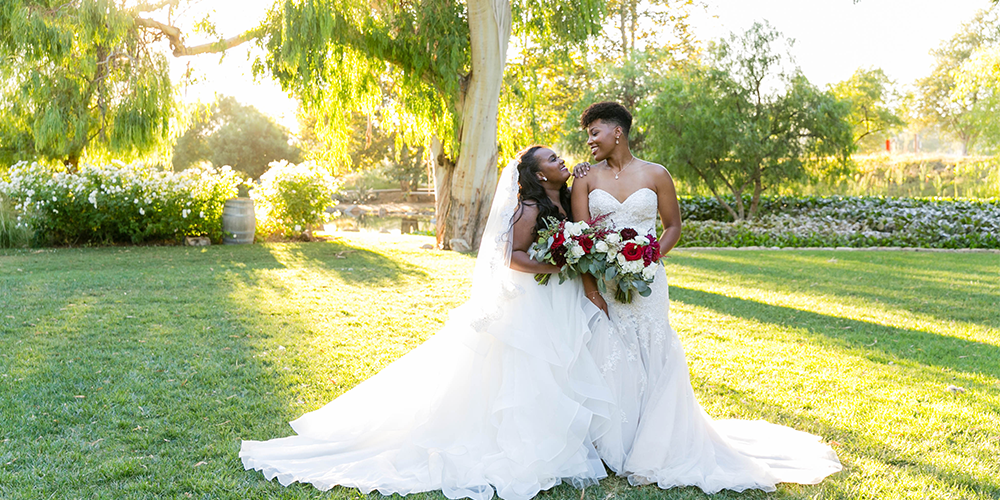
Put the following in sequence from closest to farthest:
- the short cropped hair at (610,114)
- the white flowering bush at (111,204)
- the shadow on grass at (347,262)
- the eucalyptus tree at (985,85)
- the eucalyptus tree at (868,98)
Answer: the short cropped hair at (610,114)
the shadow on grass at (347,262)
the white flowering bush at (111,204)
the eucalyptus tree at (985,85)
the eucalyptus tree at (868,98)

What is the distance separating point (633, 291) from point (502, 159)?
1289 centimetres

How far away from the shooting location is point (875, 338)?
6.38m

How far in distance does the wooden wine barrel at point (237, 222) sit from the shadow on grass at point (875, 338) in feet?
31.1

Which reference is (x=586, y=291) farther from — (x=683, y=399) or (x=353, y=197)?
(x=353, y=197)

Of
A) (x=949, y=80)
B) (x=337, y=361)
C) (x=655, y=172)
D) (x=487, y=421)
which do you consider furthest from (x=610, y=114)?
(x=949, y=80)

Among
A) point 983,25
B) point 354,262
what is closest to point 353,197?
point 354,262

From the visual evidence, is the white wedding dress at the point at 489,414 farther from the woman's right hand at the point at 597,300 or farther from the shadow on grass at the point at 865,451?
the shadow on grass at the point at 865,451

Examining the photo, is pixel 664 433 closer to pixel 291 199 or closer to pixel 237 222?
pixel 237 222

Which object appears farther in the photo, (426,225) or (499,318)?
(426,225)

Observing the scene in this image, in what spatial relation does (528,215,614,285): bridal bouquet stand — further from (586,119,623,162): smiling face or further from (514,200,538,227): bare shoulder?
(586,119,623,162): smiling face

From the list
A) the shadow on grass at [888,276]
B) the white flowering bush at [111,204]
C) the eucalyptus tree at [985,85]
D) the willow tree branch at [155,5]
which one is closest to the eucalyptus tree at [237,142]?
the white flowering bush at [111,204]

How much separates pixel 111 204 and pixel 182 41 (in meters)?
3.48

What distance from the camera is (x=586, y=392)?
3.45 meters

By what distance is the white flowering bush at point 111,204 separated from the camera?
12633 mm
